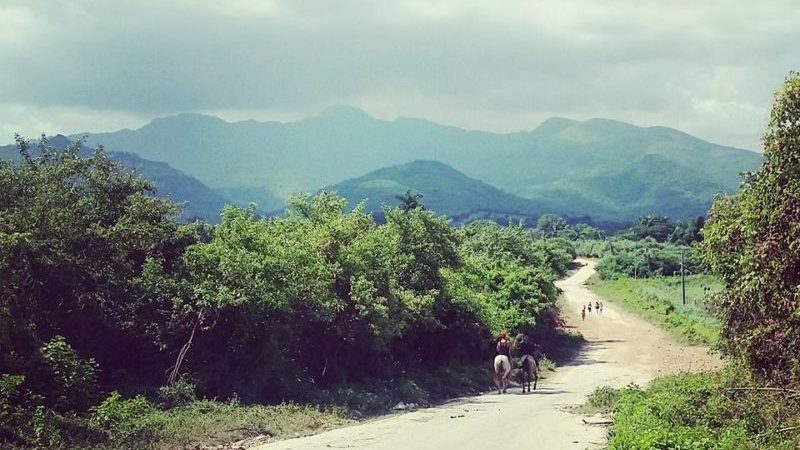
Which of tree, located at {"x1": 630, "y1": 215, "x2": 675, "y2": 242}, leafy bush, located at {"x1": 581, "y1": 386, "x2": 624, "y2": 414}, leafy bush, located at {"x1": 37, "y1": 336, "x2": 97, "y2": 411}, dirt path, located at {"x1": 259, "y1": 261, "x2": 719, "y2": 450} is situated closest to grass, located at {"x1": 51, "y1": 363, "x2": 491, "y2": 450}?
leafy bush, located at {"x1": 37, "y1": 336, "x2": 97, "y2": 411}

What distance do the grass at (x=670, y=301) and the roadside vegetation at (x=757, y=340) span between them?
3.80 metres

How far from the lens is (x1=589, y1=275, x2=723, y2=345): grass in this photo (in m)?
43.5

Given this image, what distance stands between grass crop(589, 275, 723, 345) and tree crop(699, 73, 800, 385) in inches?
171

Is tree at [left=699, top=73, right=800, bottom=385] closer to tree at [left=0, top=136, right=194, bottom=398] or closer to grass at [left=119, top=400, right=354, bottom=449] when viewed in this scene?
grass at [left=119, top=400, right=354, bottom=449]

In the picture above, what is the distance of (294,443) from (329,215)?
9.85 meters

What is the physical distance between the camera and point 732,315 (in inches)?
599

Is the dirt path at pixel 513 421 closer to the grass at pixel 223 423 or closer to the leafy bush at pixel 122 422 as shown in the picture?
the grass at pixel 223 423

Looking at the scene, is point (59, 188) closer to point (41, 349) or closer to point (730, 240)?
point (41, 349)

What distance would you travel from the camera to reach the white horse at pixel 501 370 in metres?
22.1

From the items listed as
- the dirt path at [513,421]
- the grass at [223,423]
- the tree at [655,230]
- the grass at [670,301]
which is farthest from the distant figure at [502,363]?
the tree at [655,230]

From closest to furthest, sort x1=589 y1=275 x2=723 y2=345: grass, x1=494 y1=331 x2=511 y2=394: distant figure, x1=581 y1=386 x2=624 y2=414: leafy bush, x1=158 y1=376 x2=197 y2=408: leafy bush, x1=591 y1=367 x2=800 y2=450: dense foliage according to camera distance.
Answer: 1. x1=591 y1=367 x2=800 y2=450: dense foliage
2. x1=158 y1=376 x2=197 y2=408: leafy bush
3. x1=581 y1=386 x2=624 y2=414: leafy bush
4. x1=494 y1=331 x2=511 y2=394: distant figure
5. x1=589 y1=275 x2=723 y2=345: grass

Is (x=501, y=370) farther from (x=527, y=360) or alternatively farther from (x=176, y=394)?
(x=176, y=394)

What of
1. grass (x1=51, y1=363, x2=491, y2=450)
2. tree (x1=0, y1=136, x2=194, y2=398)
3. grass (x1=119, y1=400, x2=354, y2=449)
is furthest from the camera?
tree (x1=0, y1=136, x2=194, y2=398)

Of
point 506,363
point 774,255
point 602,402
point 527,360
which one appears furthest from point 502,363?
point 774,255
